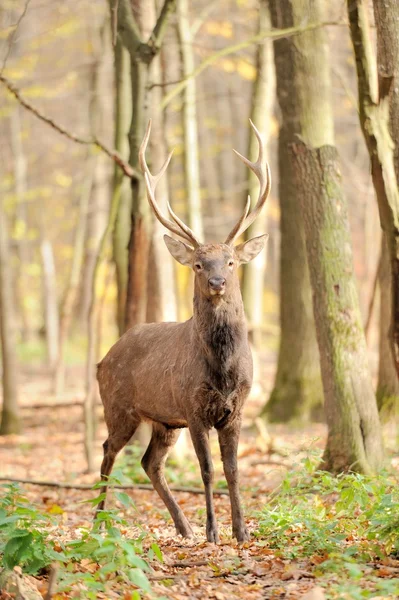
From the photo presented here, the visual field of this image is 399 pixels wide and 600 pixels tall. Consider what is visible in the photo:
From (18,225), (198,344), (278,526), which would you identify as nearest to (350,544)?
(278,526)

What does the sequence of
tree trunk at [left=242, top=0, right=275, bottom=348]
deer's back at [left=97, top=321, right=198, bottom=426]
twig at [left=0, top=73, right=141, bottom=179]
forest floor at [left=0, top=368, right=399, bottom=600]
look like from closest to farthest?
forest floor at [left=0, top=368, right=399, bottom=600] < deer's back at [left=97, top=321, right=198, bottom=426] < twig at [left=0, top=73, right=141, bottom=179] < tree trunk at [left=242, top=0, right=275, bottom=348]

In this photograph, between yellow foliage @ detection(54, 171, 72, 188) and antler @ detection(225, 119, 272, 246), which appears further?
yellow foliage @ detection(54, 171, 72, 188)

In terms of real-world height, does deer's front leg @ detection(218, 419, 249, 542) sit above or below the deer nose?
below

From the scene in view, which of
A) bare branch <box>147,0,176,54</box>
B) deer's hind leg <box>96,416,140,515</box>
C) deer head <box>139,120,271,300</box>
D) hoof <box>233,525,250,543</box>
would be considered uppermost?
bare branch <box>147,0,176,54</box>

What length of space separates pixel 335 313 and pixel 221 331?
171 centimetres

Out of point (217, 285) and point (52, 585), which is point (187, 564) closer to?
point (52, 585)

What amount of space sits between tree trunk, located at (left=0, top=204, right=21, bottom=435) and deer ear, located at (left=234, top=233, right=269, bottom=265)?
7833 millimetres

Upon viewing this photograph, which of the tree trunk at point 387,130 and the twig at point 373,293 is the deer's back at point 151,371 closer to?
the tree trunk at point 387,130

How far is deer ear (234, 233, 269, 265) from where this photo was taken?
702cm

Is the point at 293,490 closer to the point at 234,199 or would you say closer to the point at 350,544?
the point at 350,544

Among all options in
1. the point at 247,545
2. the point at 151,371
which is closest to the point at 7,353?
the point at 151,371

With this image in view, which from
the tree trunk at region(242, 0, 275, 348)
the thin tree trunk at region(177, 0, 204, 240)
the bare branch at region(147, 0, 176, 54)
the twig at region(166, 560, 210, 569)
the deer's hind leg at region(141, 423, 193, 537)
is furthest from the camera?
the tree trunk at region(242, 0, 275, 348)

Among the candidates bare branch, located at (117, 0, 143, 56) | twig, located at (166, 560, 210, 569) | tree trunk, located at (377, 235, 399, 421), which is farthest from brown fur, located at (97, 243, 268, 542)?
bare branch, located at (117, 0, 143, 56)

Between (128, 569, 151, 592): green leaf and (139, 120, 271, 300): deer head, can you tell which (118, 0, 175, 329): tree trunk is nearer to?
(139, 120, 271, 300): deer head
